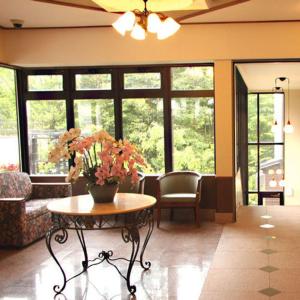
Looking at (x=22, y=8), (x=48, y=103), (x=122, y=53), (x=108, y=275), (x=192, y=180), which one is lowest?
(x=108, y=275)

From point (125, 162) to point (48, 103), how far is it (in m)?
3.50

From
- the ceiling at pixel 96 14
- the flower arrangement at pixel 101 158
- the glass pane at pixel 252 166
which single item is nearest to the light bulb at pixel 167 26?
the ceiling at pixel 96 14

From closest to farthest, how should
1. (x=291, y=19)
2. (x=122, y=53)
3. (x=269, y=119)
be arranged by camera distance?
1. (x=291, y=19)
2. (x=122, y=53)
3. (x=269, y=119)

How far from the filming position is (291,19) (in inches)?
231

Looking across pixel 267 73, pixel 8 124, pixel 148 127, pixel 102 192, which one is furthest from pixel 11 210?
pixel 267 73

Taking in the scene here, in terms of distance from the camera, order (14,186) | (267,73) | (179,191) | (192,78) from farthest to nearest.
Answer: (267,73) → (192,78) → (179,191) → (14,186)

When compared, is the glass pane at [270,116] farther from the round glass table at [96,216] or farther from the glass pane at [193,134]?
the round glass table at [96,216]

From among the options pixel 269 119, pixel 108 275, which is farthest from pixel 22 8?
pixel 269 119

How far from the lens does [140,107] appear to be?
678 cm

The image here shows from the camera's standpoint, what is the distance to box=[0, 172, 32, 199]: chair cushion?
18.6 feet

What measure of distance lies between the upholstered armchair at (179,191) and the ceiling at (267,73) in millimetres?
1971

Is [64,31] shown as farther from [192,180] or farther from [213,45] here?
[192,180]

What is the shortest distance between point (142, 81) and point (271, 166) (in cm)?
715

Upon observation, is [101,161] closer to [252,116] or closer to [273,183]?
[252,116]
